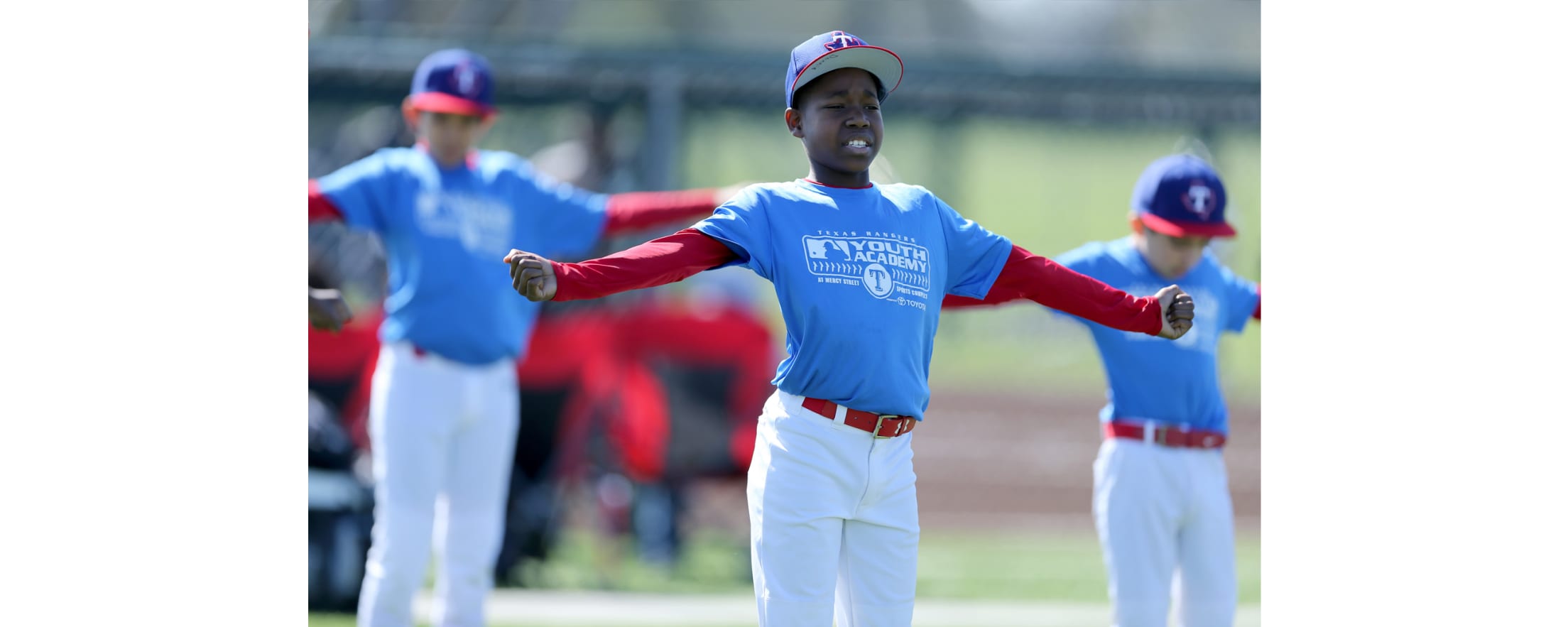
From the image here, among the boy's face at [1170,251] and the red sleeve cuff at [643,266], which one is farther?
the boy's face at [1170,251]

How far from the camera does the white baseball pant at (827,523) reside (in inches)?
137

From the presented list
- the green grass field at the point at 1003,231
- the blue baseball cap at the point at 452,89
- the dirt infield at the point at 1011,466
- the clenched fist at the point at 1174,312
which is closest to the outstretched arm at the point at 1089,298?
the clenched fist at the point at 1174,312

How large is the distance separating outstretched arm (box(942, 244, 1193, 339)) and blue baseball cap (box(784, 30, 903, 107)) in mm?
585

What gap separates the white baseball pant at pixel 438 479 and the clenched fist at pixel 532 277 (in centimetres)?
204

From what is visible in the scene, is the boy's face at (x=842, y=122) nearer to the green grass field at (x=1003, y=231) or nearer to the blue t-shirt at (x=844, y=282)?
the blue t-shirt at (x=844, y=282)

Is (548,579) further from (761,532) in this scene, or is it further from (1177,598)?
(761,532)

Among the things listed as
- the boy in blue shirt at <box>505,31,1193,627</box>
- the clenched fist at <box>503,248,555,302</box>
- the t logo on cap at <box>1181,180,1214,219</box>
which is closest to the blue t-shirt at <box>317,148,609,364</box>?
the boy in blue shirt at <box>505,31,1193,627</box>

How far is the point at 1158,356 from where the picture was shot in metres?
4.80

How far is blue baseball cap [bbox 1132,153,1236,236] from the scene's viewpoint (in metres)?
4.77

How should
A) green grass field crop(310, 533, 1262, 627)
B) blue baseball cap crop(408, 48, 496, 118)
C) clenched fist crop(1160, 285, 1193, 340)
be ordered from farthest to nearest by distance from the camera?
1. green grass field crop(310, 533, 1262, 627)
2. blue baseball cap crop(408, 48, 496, 118)
3. clenched fist crop(1160, 285, 1193, 340)

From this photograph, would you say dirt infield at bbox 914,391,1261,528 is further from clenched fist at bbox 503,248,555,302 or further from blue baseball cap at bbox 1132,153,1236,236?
clenched fist at bbox 503,248,555,302

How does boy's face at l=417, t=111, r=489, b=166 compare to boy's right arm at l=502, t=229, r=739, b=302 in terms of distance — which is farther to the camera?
boy's face at l=417, t=111, r=489, b=166

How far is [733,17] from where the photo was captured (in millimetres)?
33031

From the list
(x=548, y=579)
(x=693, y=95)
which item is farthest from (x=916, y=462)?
(x=548, y=579)
